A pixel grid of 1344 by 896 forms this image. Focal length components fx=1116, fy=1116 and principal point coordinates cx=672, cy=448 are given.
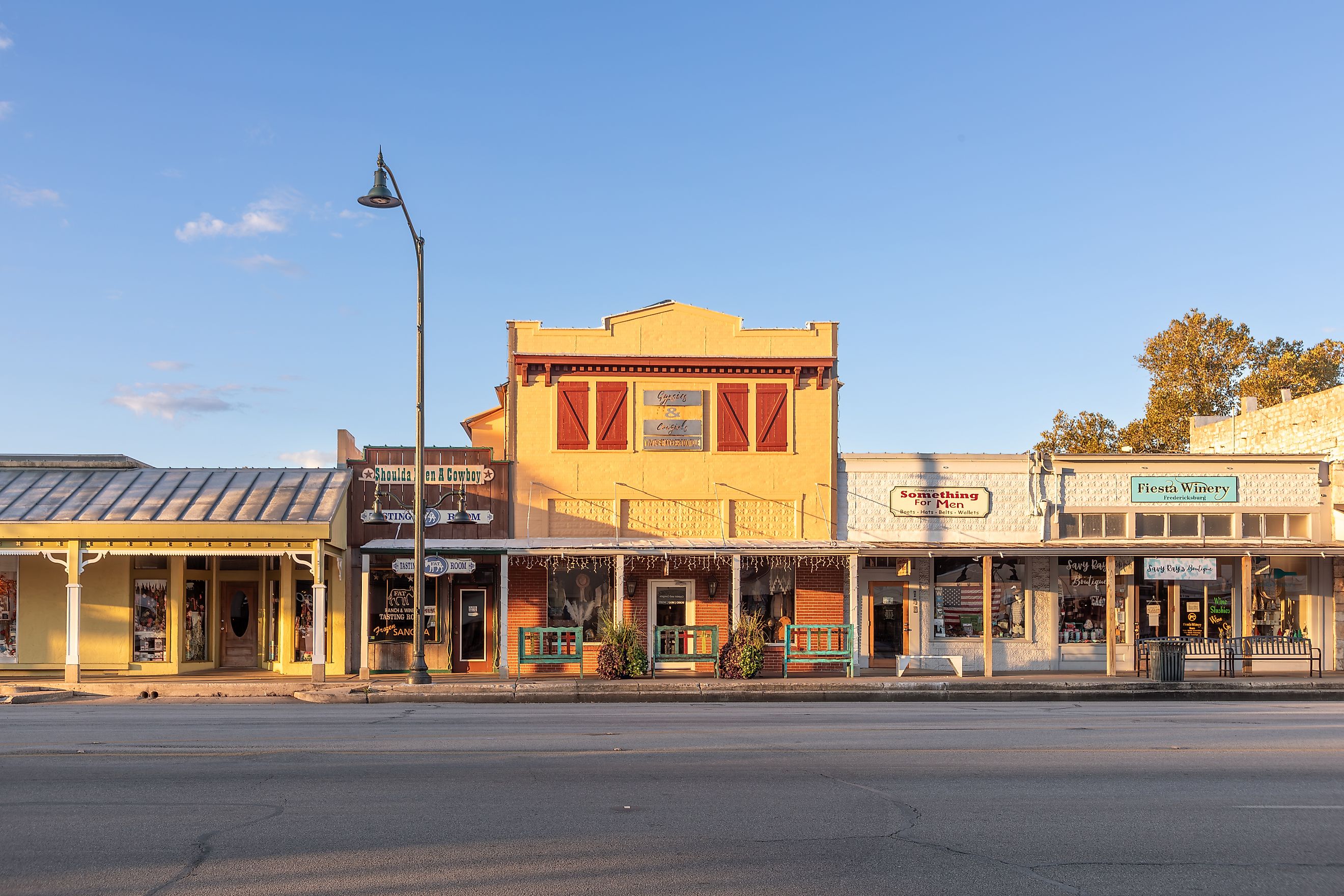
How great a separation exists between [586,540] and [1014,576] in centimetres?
1036

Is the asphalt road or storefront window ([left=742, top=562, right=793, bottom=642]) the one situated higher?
storefront window ([left=742, top=562, right=793, bottom=642])

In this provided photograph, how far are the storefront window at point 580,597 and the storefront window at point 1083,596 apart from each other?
1087 cm

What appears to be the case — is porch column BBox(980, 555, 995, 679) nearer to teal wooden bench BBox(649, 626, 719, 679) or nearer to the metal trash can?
the metal trash can

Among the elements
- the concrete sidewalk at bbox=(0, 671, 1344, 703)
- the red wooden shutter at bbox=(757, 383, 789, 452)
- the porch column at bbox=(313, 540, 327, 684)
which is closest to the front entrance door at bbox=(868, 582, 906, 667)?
the concrete sidewalk at bbox=(0, 671, 1344, 703)

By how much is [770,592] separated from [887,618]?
10.2 feet

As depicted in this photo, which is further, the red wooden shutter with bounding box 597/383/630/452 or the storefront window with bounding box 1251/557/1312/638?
the storefront window with bounding box 1251/557/1312/638

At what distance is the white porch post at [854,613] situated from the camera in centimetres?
2420

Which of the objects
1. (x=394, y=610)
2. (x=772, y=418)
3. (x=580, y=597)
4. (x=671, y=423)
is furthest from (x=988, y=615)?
(x=394, y=610)

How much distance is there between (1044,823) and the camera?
837 cm

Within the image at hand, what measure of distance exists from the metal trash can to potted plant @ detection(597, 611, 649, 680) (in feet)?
34.5

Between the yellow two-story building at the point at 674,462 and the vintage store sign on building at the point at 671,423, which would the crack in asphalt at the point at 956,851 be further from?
the vintage store sign on building at the point at 671,423

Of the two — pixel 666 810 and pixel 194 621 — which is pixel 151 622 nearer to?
pixel 194 621

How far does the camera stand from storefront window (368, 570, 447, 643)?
25281 millimetres

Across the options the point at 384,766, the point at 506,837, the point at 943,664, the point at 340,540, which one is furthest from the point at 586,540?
the point at 506,837
